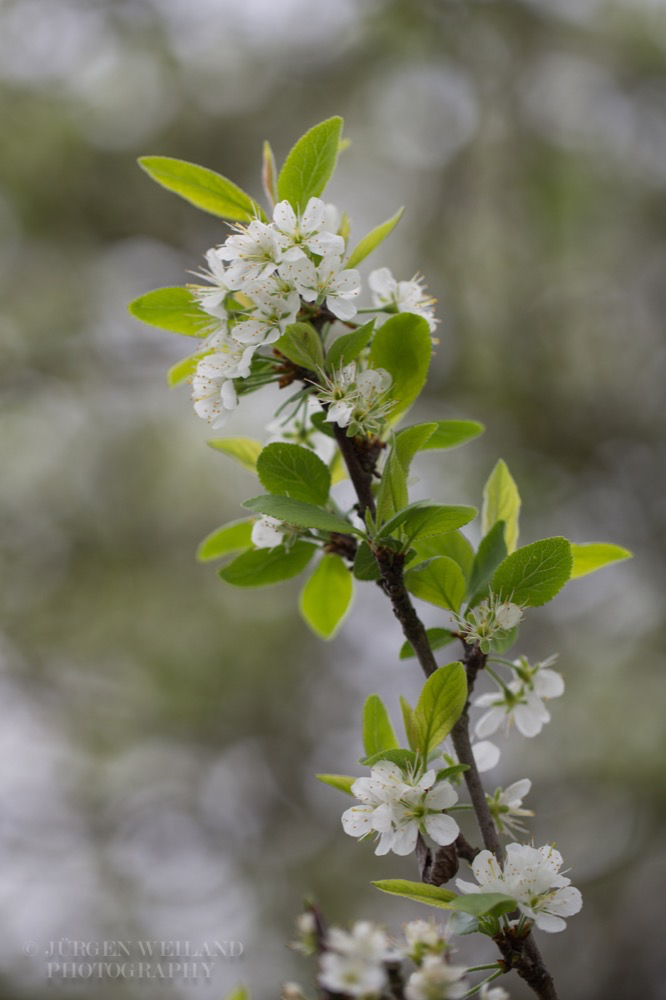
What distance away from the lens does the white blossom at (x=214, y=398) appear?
666mm

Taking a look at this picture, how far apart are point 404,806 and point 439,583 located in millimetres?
152

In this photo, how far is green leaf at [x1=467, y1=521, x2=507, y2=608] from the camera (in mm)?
661

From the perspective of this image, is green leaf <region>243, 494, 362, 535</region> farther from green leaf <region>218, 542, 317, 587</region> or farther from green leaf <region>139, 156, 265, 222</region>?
green leaf <region>139, 156, 265, 222</region>

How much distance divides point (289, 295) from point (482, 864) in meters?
0.40

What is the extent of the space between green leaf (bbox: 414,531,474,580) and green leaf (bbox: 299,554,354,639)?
0.37ft

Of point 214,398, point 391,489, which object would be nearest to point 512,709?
point 391,489

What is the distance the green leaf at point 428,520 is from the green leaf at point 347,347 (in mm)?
120

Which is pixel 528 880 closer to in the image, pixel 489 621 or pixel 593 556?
pixel 489 621

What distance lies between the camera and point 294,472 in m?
0.65

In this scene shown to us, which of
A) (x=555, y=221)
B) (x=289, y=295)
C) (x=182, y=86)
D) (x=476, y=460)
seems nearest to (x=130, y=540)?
(x=476, y=460)

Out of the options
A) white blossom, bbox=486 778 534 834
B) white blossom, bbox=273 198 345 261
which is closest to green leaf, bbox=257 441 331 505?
white blossom, bbox=273 198 345 261

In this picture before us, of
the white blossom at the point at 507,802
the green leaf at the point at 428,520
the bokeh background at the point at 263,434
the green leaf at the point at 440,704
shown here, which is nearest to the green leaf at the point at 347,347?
the green leaf at the point at 428,520

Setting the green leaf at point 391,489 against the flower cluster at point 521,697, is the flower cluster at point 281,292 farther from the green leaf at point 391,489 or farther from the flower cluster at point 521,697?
the flower cluster at point 521,697

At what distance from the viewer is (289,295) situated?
0.63m
